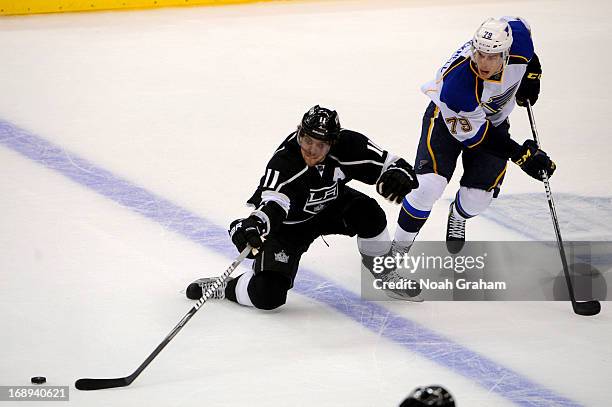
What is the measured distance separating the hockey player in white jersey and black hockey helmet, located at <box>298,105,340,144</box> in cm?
61

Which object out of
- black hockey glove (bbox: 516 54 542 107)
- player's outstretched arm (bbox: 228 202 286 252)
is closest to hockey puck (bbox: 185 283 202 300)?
player's outstretched arm (bbox: 228 202 286 252)

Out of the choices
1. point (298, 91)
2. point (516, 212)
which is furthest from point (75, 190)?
point (516, 212)

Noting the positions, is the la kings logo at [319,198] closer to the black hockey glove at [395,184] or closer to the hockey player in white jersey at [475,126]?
the black hockey glove at [395,184]

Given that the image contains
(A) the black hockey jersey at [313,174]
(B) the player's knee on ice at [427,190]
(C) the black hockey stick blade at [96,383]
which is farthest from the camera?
(B) the player's knee on ice at [427,190]

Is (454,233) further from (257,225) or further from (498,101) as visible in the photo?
(257,225)

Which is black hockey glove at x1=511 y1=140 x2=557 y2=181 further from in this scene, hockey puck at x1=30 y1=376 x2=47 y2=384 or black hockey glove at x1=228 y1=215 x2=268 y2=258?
hockey puck at x1=30 y1=376 x2=47 y2=384

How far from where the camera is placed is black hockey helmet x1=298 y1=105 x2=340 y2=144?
14.1ft

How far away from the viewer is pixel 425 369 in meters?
4.12

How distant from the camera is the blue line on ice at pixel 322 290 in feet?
13.1

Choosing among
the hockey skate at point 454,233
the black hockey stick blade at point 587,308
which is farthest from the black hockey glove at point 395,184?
the black hockey stick blade at point 587,308

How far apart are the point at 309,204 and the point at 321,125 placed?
0.43 m

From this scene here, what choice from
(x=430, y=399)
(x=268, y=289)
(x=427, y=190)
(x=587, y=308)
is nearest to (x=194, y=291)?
(x=268, y=289)

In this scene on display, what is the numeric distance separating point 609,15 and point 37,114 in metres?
4.07

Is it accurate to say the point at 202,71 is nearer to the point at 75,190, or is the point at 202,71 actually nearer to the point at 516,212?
the point at 75,190
